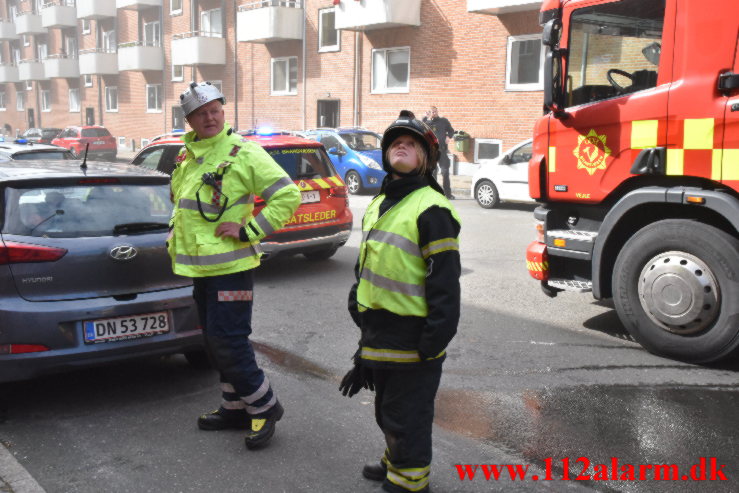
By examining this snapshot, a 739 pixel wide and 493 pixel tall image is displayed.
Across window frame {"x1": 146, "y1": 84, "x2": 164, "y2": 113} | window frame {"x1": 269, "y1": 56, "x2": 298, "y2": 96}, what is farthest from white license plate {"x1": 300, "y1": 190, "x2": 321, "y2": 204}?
window frame {"x1": 146, "y1": 84, "x2": 164, "y2": 113}

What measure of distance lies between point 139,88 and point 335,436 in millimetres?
38262

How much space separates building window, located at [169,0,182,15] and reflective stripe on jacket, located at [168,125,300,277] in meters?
34.2

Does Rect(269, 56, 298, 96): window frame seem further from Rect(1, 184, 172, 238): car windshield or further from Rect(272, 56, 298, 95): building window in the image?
Rect(1, 184, 172, 238): car windshield

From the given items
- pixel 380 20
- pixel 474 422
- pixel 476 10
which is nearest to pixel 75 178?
pixel 474 422

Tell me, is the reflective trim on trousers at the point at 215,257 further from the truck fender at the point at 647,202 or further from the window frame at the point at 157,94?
the window frame at the point at 157,94

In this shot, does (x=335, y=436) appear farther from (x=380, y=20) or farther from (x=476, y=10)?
(x=380, y=20)

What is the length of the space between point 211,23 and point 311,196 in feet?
90.3

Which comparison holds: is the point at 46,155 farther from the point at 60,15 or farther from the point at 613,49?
the point at 60,15

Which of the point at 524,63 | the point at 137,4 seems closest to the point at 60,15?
the point at 137,4

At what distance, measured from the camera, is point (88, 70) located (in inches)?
1606

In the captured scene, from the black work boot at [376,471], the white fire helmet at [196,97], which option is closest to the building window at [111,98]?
the white fire helmet at [196,97]

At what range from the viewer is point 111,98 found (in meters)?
42.0

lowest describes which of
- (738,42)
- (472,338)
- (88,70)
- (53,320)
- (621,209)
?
(472,338)

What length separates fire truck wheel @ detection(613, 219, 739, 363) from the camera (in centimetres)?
500
